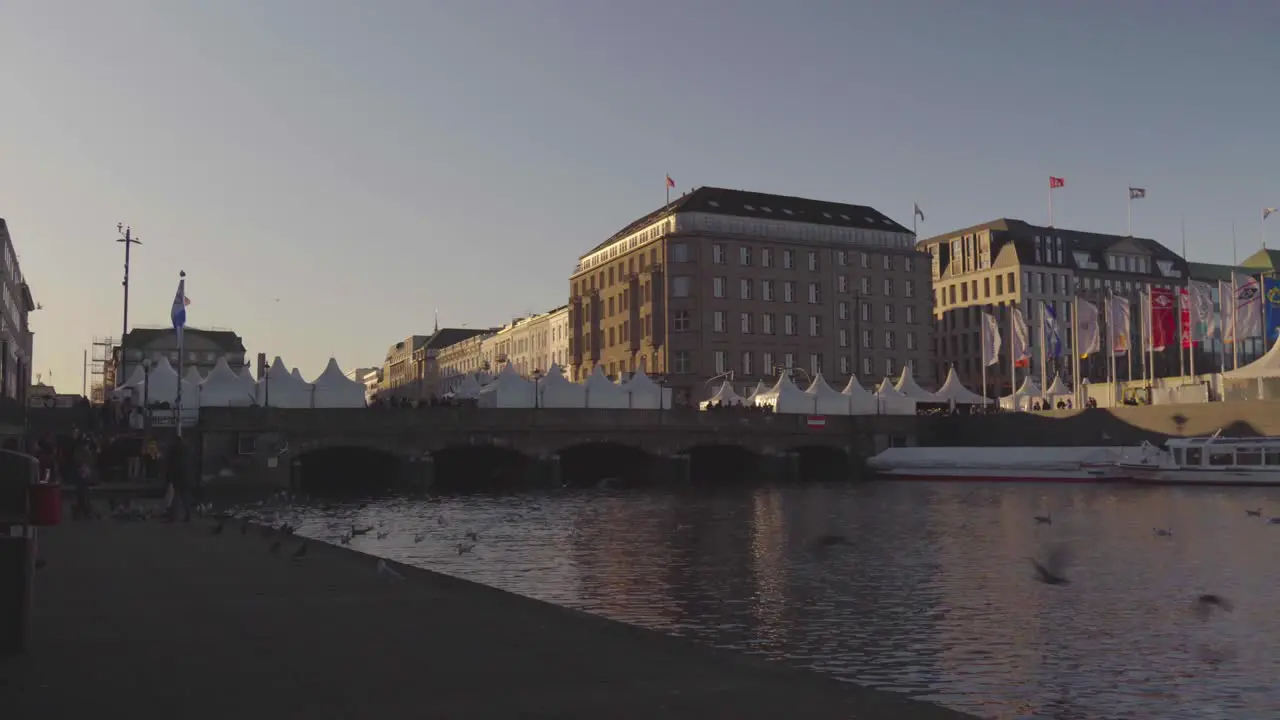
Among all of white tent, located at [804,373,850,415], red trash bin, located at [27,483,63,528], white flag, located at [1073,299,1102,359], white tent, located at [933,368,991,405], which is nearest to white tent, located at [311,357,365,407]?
white tent, located at [804,373,850,415]

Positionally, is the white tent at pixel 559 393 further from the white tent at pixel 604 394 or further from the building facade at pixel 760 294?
the building facade at pixel 760 294

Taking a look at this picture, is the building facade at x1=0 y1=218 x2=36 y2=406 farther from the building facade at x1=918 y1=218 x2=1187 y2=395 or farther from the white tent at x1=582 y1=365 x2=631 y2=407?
the building facade at x1=918 y1=218 x2=1187 y2=395

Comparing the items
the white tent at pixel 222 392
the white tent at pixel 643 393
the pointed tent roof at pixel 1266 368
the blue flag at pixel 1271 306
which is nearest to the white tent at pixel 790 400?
the white tent at pixel 643 393

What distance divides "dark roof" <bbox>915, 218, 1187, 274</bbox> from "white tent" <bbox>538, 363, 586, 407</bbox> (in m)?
91.0

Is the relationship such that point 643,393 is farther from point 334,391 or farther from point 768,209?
point 768,209

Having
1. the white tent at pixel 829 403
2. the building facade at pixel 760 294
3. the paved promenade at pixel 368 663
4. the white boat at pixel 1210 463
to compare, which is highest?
the building facade at pixel 760 294

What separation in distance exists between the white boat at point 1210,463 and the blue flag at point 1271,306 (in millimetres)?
7865

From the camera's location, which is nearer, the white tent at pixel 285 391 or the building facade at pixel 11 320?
the white tent at pixel 285 391

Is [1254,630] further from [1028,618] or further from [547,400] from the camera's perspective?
[547,400]

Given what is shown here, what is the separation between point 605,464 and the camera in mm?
101875

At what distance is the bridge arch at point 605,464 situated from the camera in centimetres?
9050

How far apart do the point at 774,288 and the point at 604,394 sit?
164ft

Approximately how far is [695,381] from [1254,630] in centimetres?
10786

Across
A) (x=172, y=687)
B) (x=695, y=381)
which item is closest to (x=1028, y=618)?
(x=172, y=687)
